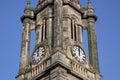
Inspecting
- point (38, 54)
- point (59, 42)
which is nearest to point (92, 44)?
point (59, 42)

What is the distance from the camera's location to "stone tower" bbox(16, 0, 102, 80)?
31.3 meters

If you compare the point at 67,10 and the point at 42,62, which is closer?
the point at 42,62

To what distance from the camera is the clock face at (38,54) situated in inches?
1324

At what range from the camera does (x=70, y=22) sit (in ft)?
118

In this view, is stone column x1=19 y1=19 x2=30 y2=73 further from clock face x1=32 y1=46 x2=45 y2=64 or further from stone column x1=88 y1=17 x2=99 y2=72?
stone column x1=88 y1=17 x2=99 y2=72

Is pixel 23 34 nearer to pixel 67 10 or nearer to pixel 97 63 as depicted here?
pixel 67 10

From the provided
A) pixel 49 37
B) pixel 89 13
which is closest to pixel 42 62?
pixel 49 37

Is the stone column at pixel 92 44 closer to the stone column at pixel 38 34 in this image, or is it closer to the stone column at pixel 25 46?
the stone column at pixel 38 34

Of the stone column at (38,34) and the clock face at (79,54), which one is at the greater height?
the stone column at (38,34)

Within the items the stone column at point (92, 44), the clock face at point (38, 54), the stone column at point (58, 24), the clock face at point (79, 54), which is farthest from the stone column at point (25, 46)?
the stone column at point (92, 44)

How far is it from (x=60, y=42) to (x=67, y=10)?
514 centimetres

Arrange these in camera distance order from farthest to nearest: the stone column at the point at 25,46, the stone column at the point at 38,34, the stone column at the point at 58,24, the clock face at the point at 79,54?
the stone column at the point at 38,34 < the stone column at the point at 25,46 < the clock face at the point at 79,54 < the stone column at the point at 58,24

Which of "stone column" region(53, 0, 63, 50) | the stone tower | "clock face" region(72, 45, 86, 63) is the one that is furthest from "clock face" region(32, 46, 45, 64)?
"clock face" region(72, 45, 86, 63)

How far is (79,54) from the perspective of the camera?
33.8 m
